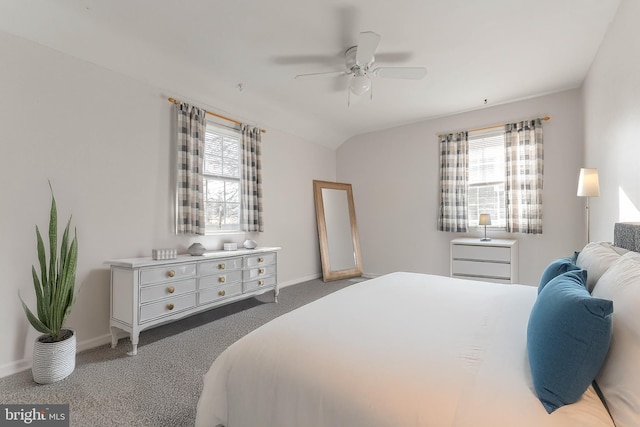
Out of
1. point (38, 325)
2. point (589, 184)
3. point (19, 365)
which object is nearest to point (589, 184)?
point (589, 184)

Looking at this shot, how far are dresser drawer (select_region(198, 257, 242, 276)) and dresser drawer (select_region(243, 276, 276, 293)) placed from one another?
0.81 ft

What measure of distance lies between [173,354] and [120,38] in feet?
8.79

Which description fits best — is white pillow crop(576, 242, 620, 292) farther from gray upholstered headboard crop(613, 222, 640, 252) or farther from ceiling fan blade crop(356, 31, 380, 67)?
ceiling fan blade crop(356, 31, 380, 67)

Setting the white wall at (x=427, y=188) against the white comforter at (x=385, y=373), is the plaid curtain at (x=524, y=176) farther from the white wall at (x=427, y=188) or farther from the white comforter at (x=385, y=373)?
the white comforter at (x=385, y=373)

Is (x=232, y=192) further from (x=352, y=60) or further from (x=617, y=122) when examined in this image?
(x=617, y=122)

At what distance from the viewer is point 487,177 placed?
4.17m

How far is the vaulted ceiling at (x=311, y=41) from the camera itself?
216 centimetres

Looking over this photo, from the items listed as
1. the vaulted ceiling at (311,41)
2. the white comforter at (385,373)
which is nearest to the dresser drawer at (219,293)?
the white comforter at (385,373)

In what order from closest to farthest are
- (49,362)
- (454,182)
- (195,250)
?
(49,362) < (195,250) < (454,182)

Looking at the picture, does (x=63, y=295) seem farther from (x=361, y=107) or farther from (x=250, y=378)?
(x=361, y=107)

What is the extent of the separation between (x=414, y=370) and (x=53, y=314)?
7.87ft

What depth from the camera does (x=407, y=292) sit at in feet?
6.27

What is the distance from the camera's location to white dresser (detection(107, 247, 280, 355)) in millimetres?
2383

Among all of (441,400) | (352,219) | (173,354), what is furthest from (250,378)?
(352,219)
